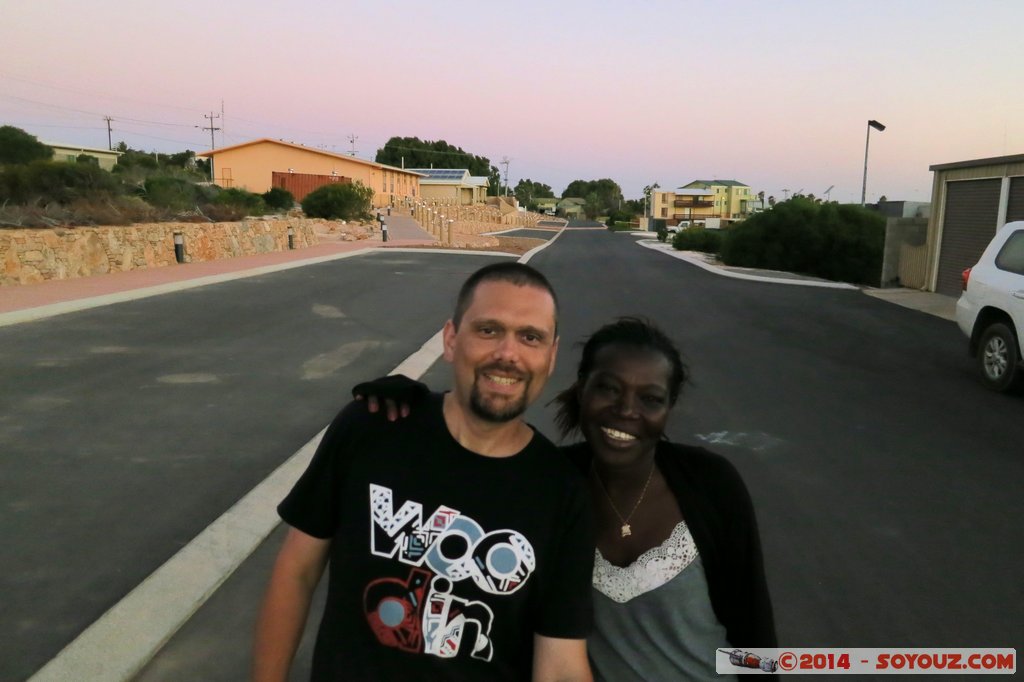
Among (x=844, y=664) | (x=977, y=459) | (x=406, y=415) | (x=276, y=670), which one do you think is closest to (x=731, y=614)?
(x=406, y=415)

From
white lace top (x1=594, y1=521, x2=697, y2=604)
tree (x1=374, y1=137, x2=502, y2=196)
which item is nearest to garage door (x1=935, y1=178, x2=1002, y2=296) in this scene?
white lace top (x1=594, y1=521, x2=697, y2=604)

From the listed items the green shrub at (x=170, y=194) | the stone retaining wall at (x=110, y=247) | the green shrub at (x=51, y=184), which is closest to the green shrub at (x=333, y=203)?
the green shrub at (x=170, y=194)

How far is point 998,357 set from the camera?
Answer: 27.5 feet

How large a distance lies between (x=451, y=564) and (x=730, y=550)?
0.72 metres

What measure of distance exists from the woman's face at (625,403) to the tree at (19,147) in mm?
47671

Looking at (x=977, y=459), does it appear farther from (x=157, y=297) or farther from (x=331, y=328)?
(x=157, y=297)

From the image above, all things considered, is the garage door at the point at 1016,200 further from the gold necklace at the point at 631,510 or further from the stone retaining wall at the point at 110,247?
the stone retaining wall at the point at 110,247

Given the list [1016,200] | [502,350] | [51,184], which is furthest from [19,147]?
[502,350]

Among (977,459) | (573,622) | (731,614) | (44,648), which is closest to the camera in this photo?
(573,622)

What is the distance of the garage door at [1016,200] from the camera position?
52.0 ft

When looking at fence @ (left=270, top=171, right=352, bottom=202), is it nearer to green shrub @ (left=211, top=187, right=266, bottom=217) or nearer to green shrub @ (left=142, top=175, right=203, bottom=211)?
green shrub @ (left=211, top=187, right=266, bottom=217)

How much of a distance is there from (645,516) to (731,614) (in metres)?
0.33

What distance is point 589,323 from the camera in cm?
1262

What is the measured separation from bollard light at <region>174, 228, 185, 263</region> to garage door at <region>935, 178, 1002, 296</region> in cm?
1963
